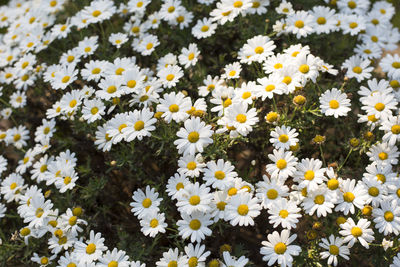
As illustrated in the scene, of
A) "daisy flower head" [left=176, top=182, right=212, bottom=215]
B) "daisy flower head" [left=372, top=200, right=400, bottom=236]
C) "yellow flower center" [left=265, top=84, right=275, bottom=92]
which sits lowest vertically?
"daisy flower head" [left=372, top=200, right=400, bottom=236]

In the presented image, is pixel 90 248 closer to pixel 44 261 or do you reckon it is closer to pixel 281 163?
pixel 44 261

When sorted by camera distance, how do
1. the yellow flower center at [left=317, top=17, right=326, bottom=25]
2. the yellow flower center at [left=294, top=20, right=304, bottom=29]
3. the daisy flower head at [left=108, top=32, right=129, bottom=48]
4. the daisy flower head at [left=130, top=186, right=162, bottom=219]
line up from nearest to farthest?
the daisy flower head at [left=130, top=186, right=162, bottom=219], the yellow flower center at [left=294, top=20, right=304, bottom=29], the yellow flower center at [left=317, top=17, right=326, bottom=25], the daisy flower head at [left=108, top=32, right=129, bottom=48]

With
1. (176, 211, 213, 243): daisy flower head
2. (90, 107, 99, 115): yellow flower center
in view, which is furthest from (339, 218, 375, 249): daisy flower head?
(90, 107, 99, 115): yellow flower center

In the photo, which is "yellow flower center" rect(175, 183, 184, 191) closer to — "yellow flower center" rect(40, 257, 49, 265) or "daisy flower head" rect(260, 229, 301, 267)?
"daisy flower head" rect(260, 229, 301, 267)

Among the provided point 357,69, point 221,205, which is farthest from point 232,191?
point 357,69

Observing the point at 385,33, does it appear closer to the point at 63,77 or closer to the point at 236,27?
the point at 236,27

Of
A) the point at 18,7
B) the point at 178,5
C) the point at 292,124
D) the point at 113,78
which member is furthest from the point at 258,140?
the point at 18,7

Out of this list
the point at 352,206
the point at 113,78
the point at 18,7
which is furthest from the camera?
the point at 18,7
